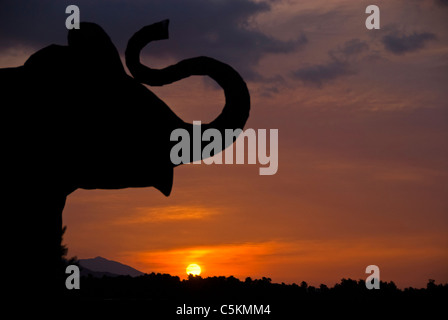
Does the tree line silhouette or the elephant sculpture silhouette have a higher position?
the elephant sculpture silhouette

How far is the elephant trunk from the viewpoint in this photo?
7.78 m

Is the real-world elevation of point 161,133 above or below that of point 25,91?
below

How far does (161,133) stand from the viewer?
304 inches

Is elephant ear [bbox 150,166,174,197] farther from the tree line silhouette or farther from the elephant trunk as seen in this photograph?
the tree line silhouette

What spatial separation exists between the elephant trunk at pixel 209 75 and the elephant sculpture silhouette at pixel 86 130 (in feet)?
0.03

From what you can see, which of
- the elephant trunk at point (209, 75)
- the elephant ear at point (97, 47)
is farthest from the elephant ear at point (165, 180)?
the elephant ear at point (97, 47)

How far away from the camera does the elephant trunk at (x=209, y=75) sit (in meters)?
7.78

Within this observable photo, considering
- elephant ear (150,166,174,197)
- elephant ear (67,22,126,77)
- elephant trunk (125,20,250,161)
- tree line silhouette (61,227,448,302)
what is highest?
elephant ear (67,22,126,77)

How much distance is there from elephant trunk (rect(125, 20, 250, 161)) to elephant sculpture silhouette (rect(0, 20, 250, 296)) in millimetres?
10

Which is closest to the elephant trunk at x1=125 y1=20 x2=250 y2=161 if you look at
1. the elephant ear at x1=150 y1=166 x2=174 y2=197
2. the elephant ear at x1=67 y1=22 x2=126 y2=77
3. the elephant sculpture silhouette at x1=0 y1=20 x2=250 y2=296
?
the elephant sculpture silhouette at x1=0 y1=20 x2=250 y2=296

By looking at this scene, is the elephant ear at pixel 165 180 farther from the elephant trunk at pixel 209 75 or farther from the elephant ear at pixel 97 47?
the elephant ear at pixel 97 47

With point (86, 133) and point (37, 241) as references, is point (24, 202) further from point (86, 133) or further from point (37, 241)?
point (86, 133)
